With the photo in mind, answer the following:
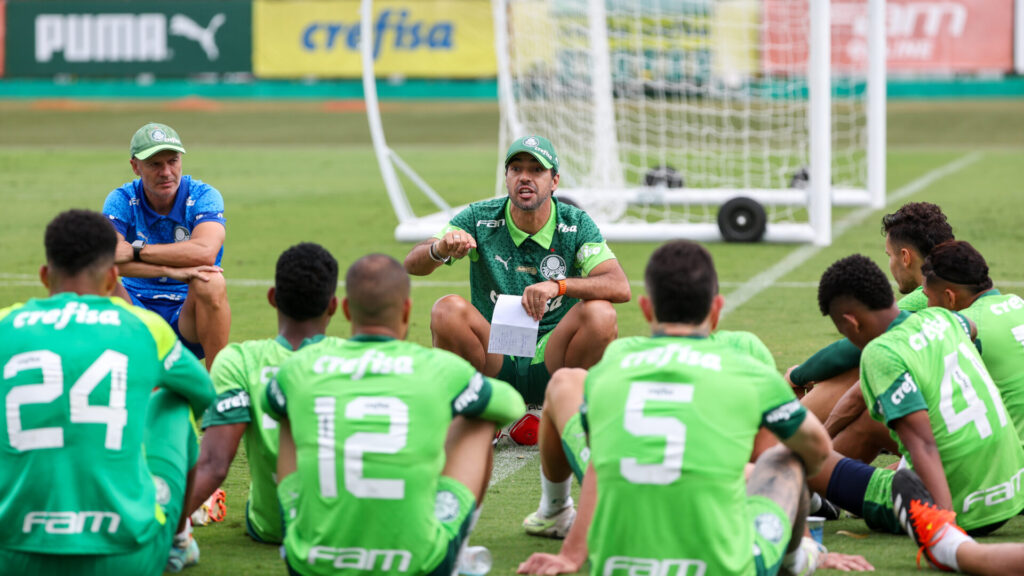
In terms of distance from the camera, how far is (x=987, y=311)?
16.4ft

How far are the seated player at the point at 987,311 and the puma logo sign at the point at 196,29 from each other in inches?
1207

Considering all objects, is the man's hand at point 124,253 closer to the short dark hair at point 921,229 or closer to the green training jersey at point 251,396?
the green training jersey at point 251,396

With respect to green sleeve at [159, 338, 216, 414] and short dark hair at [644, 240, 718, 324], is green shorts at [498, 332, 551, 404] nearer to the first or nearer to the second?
green sleeve at [159, 338, 216, 414]

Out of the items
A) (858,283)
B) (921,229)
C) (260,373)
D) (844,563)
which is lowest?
(844,563)

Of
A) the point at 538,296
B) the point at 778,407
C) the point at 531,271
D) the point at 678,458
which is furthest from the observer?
the point at 531,271

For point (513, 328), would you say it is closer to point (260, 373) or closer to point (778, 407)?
point (260, 373)

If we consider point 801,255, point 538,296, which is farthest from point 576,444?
point 801,255

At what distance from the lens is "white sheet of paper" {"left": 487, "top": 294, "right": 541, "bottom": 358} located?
5.80m

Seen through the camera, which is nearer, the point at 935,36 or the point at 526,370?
the point at 526,370

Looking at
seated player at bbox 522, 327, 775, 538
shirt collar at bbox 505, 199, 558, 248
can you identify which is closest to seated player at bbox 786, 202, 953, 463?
seated player at bbox 522, 327, 775, 538

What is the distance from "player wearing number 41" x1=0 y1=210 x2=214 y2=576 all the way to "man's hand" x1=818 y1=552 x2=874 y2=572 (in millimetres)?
2058

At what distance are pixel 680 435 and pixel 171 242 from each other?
3.87 m

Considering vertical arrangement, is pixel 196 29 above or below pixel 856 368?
above

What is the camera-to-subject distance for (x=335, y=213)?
1516cm
